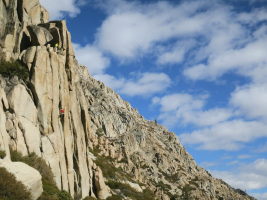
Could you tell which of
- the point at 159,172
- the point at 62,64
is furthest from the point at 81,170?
the point at 159,172

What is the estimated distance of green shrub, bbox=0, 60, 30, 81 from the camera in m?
44.0

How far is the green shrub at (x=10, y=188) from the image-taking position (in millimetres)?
29250

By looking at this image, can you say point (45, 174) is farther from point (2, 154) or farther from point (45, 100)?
point (45, 100)

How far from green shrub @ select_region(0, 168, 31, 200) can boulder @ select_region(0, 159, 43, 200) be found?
1142 millimetres

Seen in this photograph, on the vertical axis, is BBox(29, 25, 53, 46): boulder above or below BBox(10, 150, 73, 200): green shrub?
above

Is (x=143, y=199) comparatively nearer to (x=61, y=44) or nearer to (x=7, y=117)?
Result: (x=61, y=44)

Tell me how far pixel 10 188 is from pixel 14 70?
726 inches

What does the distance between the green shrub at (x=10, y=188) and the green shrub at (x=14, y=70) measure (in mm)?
16053

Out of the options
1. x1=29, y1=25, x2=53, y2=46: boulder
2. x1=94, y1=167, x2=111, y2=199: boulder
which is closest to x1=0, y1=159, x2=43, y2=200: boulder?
x1=29, y1=25, x2=53, y2=46: boulder

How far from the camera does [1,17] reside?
50.3m

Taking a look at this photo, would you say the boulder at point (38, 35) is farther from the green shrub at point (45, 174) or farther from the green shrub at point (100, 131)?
the green shrub at point (100, 131)

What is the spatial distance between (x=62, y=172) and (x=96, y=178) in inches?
500

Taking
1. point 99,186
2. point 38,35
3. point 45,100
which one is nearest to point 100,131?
point 99,186

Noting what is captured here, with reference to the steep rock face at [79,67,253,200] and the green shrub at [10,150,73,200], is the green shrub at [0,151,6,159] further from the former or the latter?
the steep rock face at [79,67,253,200]
